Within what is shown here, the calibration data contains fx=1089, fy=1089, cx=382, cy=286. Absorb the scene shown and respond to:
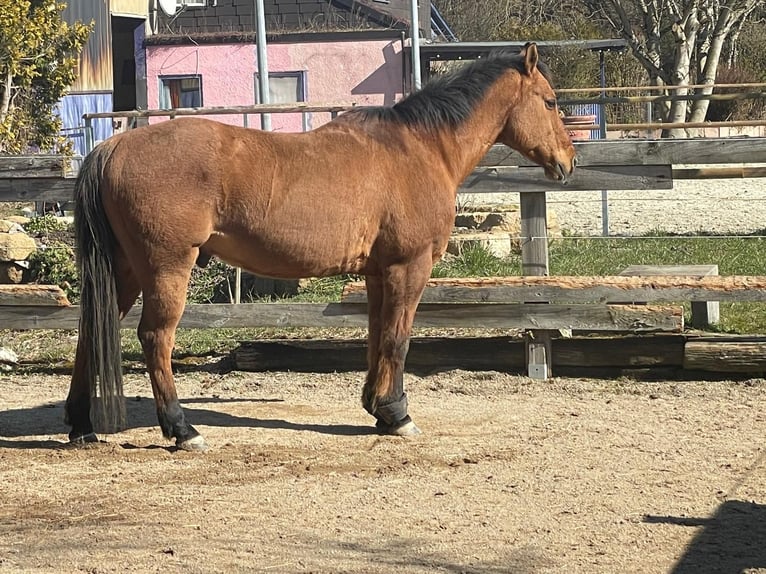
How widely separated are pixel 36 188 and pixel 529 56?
11.8 ft

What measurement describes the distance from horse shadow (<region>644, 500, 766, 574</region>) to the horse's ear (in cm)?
285

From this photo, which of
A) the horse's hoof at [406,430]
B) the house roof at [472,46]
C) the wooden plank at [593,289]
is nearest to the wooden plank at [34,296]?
the wooden plank at [593,289]

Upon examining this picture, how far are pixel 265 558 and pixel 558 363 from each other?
3.91 meters

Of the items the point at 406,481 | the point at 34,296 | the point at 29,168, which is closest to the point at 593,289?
the point at 406,481

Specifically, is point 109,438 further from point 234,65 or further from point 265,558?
point 234,65

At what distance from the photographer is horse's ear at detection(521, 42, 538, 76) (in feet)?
20.5

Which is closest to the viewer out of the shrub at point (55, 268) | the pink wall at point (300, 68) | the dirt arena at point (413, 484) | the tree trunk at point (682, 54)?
the dirt arena at point (413, 484)

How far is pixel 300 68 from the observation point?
26250 millimetres

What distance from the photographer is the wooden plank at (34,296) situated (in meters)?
7.57

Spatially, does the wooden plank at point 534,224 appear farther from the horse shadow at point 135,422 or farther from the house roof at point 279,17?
the house roof at point 279,17

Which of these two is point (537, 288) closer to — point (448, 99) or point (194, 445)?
point (448, 99)

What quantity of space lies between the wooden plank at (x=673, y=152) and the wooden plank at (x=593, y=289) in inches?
30.5

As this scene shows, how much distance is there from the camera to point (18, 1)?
16375 millimetres

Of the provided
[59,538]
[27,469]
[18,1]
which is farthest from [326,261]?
[18,1]
